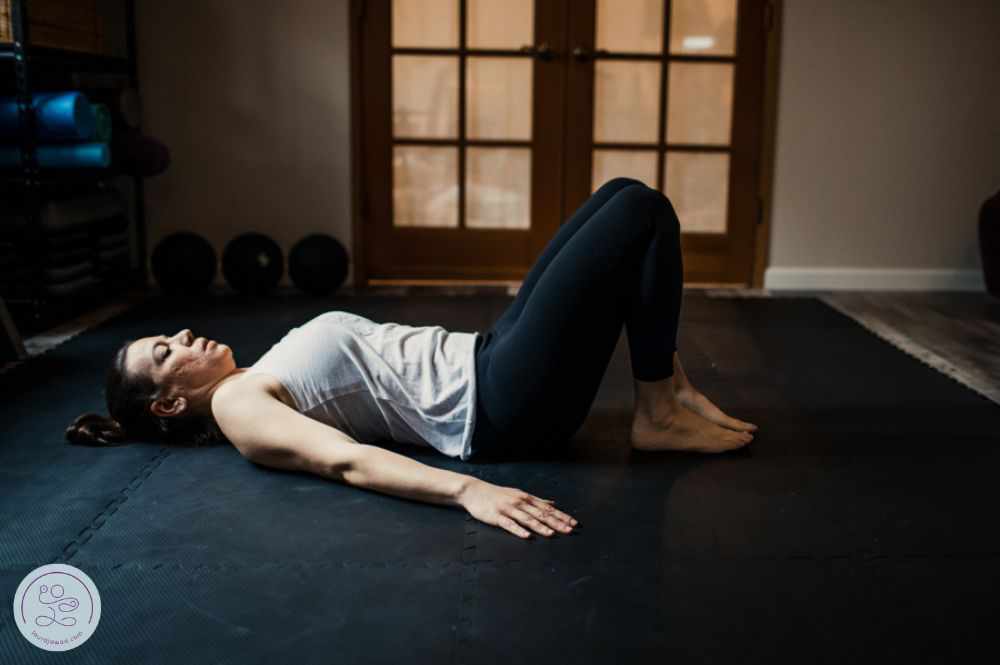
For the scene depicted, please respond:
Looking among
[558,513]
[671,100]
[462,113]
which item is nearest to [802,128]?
[671,100]

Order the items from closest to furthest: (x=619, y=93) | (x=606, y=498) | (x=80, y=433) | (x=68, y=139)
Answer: (x=606, y=498) → (x=80, y=433) → (x=68, y=139) → (x=619, y=93)

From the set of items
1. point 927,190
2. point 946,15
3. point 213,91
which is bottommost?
point 927,190

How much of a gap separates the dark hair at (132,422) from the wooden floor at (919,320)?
1.15 metres

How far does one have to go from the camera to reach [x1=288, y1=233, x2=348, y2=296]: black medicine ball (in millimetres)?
4504


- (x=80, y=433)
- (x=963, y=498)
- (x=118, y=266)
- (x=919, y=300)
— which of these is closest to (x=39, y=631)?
(x=80, y=433)

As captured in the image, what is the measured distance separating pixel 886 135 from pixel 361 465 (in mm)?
3665

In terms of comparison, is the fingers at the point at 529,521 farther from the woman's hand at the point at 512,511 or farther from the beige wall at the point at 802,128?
the beige wall at the point at 802,128

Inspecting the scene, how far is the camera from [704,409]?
2.45 m

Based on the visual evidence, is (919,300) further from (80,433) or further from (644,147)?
(80,433)

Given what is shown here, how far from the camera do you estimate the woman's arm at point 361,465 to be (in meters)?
1.90

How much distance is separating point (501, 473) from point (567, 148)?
2812 millimetres

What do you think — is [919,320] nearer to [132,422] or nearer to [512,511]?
[512,511]

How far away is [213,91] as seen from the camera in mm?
4656

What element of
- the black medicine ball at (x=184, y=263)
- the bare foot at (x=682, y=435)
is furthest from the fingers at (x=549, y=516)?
the black medicine ball at (x=184, y=263)
